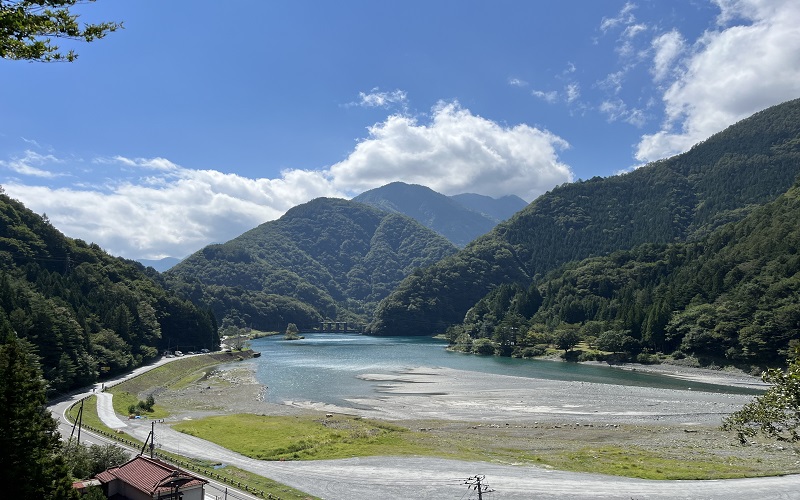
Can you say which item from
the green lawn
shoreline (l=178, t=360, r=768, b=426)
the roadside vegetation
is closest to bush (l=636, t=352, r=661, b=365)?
shoreline (l=178, t=360, r=768, b=426)

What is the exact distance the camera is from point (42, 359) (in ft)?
250

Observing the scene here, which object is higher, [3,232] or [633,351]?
[3,232]

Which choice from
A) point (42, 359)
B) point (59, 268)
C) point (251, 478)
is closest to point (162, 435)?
point (251, 478)

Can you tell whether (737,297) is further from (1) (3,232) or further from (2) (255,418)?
(1) (3,232)

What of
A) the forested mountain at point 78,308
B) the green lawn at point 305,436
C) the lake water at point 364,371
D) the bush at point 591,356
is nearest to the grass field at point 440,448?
the green lawn at point 305,436

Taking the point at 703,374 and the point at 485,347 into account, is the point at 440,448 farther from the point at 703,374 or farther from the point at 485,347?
the point at 485,347

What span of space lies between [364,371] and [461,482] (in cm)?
8728

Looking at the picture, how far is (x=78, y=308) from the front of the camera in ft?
350

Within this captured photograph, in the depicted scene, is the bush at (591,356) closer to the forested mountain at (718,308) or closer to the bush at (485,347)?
the forested mountain at (718,308)

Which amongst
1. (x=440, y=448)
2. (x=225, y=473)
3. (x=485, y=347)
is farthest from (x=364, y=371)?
(x=225, y=473)

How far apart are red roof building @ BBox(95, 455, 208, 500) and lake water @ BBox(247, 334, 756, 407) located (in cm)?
5179

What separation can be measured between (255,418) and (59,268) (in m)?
101

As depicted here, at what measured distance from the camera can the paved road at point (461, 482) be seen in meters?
39.3

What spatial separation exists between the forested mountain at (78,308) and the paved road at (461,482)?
151ft
